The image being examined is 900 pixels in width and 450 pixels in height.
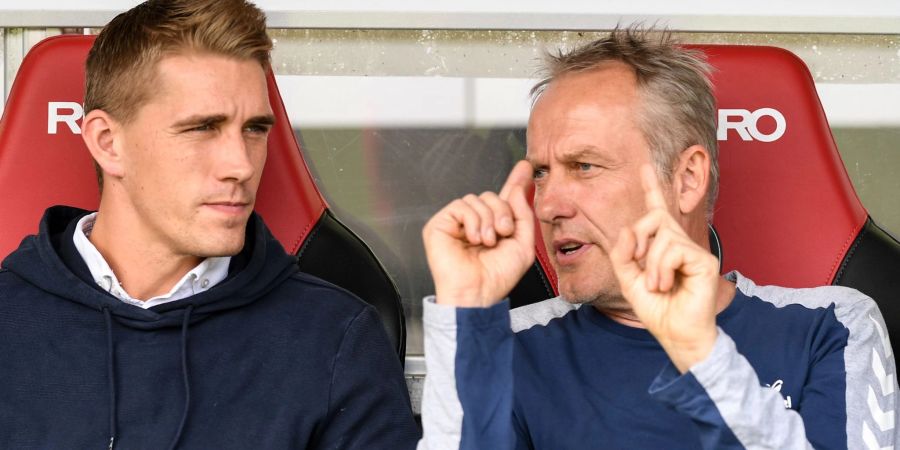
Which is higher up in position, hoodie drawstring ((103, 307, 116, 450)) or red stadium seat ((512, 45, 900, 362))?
red stadium seat ((512, 45, 900, 362))

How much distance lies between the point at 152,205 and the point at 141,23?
0.26 meters

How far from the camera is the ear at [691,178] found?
1830mm

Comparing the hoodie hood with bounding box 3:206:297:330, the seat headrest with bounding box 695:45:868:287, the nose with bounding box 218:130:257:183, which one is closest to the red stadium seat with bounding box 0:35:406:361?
the hoodie hood with bounding box 3:206:297:330

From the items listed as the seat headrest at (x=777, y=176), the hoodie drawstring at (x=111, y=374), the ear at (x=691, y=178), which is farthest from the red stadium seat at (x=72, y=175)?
the seat headrest at (x=777, y=176)

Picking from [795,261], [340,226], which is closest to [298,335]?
[340,226]

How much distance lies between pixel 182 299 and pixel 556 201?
0.52 meters

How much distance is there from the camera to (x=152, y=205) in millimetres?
1805

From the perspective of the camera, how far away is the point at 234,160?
5.74 ft

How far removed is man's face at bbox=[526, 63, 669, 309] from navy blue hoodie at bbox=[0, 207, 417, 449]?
11.0 inches

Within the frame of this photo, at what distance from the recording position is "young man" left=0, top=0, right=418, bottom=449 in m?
1.70

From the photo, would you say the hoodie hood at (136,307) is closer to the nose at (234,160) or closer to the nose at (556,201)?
the nose at (234,160)

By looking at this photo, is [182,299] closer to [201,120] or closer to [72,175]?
[201,120]

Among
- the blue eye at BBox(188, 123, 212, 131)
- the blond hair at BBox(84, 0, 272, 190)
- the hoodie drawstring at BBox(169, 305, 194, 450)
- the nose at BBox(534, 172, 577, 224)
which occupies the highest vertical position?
the blond hair at BBox(84, 0, 272, 190)

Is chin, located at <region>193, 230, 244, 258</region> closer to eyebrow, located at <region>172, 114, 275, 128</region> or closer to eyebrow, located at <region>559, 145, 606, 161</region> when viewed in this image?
eyebrow, located at <region>172, 114, 275, 128</region>
